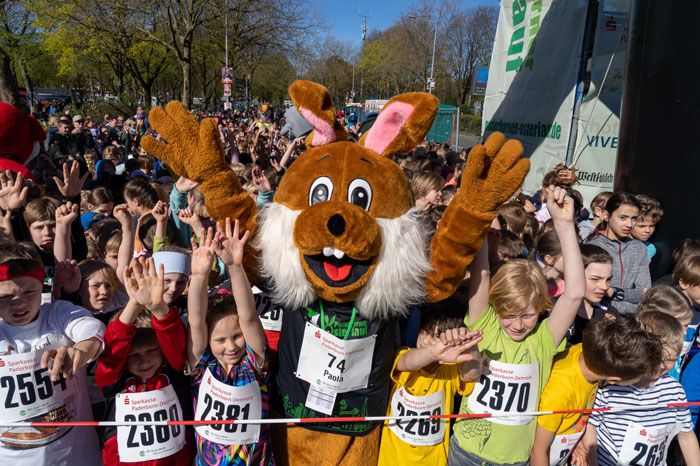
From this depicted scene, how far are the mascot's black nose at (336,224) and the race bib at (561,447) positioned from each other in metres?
1.55

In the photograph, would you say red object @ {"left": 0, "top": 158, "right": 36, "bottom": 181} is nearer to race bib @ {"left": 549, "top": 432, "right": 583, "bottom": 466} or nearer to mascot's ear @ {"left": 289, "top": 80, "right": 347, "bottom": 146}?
mascot's ear @ {"left": 289, "top": 80, "right": 347, "bottom": 146}

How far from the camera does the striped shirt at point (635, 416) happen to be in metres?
2.42

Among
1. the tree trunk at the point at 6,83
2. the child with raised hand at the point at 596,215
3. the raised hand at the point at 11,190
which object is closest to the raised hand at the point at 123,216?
the raised hand at the point at 11,190

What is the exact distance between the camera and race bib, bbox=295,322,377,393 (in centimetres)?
215

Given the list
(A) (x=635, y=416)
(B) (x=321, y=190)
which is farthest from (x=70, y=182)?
(A) (x=635, y=416)

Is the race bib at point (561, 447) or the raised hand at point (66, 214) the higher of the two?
the raised hand at point (66, 214)

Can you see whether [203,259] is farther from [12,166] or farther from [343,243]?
[12,166]

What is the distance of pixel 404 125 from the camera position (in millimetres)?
2311

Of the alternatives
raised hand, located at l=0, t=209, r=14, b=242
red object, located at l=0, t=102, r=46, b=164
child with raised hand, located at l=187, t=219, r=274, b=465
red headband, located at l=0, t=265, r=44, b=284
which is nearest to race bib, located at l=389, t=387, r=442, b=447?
child with raised hand, located at l=187, t=219, r=274, b=465

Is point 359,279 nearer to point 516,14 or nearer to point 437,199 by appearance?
point 437,199

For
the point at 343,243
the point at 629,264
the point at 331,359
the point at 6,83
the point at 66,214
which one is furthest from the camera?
the point at 6,83

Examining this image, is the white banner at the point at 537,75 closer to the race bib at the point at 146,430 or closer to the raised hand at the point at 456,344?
the raised hand at the point at 456,344

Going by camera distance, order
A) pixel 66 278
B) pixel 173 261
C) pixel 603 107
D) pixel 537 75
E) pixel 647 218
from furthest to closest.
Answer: pixel 537 75, pixel 603 107, pixel 647 218, pixel 173 261, pixel 66 278

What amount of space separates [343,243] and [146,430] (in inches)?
49.2
